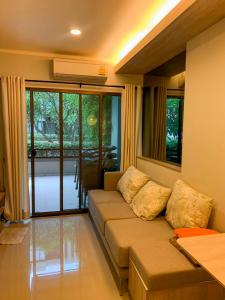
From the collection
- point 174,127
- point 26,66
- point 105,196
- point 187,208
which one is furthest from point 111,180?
point 26,66

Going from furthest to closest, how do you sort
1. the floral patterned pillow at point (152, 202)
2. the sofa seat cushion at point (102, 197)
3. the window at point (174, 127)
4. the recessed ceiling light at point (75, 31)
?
the sofa seat cushion at point (102, 197)
the window at point (174, 127)
the recessed ceiling light at point (75, 31)
the floral patterned pillow at point (152, 202)

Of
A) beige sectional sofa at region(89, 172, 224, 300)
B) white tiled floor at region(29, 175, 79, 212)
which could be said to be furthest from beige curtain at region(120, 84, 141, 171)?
beige sectional sofa at region(89, 172, 224, 300)

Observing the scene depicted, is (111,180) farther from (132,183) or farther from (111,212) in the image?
(111,212)

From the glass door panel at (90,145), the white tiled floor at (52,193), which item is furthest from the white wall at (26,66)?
the glass door panel at (90,145)

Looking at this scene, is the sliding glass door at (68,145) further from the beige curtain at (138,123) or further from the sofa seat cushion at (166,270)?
the sofa seat cushion at (166,270)

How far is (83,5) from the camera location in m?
2.28

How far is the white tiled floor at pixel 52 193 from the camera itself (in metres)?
3.97

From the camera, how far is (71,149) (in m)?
4.01

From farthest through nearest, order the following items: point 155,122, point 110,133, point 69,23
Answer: point 110,133
point 155,122
point 69,23

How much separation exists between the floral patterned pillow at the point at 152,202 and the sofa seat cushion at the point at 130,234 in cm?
9

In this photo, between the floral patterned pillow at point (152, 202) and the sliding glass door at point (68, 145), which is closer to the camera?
the floral patterned pillow at point (152, 202)

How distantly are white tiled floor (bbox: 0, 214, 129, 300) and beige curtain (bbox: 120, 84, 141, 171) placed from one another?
1358mm

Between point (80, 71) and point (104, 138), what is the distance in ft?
3.89

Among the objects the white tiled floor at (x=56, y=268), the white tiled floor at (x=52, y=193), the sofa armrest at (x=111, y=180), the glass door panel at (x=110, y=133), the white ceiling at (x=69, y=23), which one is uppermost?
the white ceiling at (x=69, y=23)
